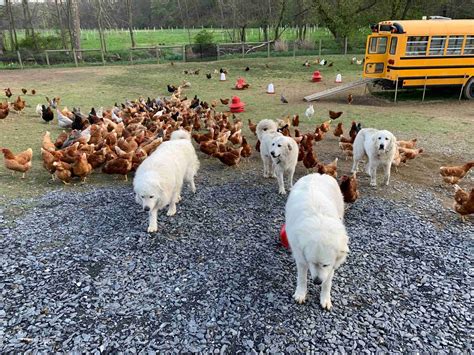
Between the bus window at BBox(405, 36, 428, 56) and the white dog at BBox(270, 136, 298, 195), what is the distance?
38.3ft

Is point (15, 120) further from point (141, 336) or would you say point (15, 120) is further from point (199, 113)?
point (141, 336)

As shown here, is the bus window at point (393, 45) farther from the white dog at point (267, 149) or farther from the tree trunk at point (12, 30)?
the tree trunk at point (12, 30)

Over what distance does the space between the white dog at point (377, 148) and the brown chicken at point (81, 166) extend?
20.0ft

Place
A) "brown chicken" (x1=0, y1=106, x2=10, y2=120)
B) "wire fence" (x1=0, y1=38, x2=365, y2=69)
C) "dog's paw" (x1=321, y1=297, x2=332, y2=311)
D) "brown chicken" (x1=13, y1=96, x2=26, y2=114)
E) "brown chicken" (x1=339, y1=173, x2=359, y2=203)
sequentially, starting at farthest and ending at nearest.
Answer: "wire fence" (x1=0, y1=38, x2=365, y2=69) → "brown chicken" (x1=13, y1=96, x2=26, y2=114) → "brown chicken" (x1=0, y1=106, x2=10, y2=120) → "brown chicken" (x1=339, y1=173, x2=359, y2=203) → "dog's paw" (x1=321, y1=297, x2=332, y2=311)

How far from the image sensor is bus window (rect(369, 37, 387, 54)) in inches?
648

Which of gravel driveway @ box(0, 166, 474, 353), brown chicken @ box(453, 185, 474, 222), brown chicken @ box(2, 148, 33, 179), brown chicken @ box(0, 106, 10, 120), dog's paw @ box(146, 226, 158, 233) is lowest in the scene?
gravel driveway @ box(0, 166, 474, 353)

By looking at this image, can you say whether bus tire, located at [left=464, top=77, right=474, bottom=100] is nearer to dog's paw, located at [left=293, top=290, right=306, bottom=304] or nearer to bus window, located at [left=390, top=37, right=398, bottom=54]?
bus window, located at [left=390, top=37, right=398, bottom=54]

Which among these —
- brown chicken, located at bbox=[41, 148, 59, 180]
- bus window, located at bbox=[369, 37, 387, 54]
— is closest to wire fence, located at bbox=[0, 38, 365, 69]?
bus window, located at bbox=[369, 37, 387, 54]

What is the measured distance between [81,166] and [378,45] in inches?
590

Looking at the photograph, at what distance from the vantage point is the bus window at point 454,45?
50.5 ft

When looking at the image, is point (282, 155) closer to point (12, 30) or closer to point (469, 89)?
point (469, 89)

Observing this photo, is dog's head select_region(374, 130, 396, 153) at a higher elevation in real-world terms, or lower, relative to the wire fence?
lower

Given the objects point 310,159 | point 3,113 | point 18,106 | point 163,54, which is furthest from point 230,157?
point 163,54

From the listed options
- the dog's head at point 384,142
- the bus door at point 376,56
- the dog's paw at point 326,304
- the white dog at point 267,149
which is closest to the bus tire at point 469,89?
the bus door at point 376,56
